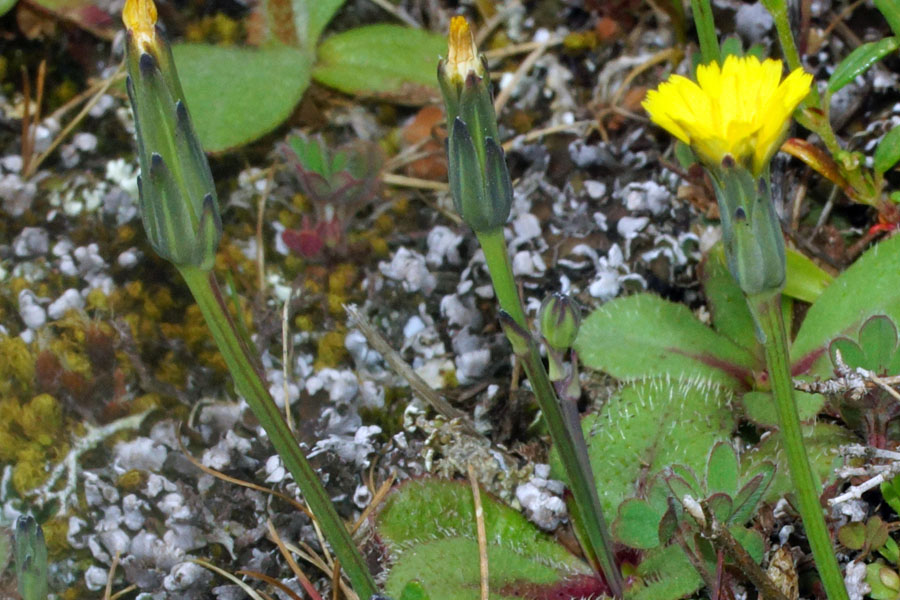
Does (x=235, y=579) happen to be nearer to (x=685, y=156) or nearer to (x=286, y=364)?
(x=286, y=364)

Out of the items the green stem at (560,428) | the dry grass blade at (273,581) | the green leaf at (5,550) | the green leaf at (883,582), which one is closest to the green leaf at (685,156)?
the green stem at (560,428)

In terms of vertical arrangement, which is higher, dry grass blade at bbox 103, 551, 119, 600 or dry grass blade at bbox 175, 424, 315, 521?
dry grass blade at bbox 175, 424, 315, 521

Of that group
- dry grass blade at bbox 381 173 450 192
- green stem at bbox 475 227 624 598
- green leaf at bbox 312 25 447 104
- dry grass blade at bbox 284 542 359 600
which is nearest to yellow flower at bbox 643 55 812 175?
green stem at bbox 475 227 624 598

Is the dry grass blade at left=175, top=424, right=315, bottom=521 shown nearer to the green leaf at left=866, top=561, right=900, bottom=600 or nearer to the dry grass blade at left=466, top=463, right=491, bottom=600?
the dry grass blade at left=466, top=463, right=491, bottom=600

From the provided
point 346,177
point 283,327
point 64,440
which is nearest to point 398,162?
point 346,177

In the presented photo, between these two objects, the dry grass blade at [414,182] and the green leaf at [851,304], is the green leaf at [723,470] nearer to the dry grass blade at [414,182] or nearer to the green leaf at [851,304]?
the green leaf at [851,304]

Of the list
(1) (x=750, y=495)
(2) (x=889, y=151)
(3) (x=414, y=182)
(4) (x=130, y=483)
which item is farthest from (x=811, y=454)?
(4) (x=130, y=483)
